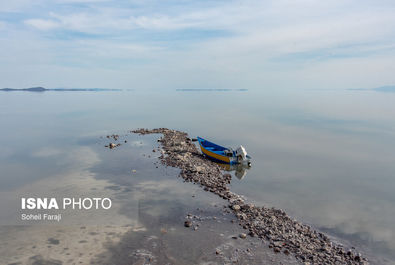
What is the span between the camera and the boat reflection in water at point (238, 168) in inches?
1307

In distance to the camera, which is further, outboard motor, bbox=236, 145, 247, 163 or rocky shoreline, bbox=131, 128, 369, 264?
outboard motor, bbox=236, 145, 247, 163

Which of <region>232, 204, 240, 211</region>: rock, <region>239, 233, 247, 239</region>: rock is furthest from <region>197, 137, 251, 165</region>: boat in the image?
<region>239, 233, 247, 239</region>: rock

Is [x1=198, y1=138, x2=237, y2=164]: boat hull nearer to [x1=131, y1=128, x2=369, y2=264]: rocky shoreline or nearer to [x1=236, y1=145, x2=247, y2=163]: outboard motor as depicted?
[x1=236, y1=145, x2=247, y2=163]: outboard motor

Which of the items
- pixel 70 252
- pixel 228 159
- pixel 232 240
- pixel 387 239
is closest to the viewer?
pixel 70 252

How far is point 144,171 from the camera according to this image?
3164 centimetres

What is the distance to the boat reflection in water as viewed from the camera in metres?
33.2

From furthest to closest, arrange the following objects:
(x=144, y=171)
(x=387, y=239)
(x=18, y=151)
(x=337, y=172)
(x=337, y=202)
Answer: (x=18, y=151) < (x=337, y=172) < (x=144, y=171) < (x=337, y=202) < (x=387, y=239)

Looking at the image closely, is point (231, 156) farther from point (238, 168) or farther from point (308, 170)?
point (308, 170)

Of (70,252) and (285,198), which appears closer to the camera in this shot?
(70,252)

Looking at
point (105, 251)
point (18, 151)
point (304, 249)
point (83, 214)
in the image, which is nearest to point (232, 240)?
point (304, 249)

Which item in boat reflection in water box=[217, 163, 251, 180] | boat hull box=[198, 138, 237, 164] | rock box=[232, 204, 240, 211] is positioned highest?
boat hull box=[198, 138, 237, 164]

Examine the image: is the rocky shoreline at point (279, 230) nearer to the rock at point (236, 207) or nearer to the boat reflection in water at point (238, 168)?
the rock at point (236, 207)

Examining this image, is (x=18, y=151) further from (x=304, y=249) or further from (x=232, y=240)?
(x=304, y=249)

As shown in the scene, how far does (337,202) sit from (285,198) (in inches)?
186
